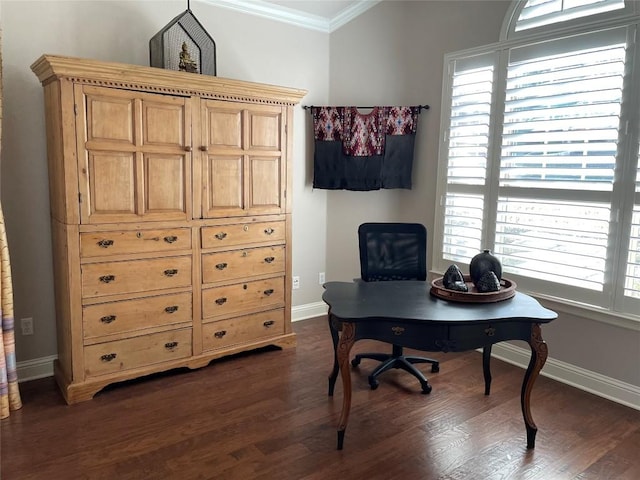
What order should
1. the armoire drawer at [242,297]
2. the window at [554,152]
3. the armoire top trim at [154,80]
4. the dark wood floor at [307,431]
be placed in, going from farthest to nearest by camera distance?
the armoire drawer at [242,297] < the window at [554,152] < the armoire top trim at [154,80] < the dark wood floor at [307,431]

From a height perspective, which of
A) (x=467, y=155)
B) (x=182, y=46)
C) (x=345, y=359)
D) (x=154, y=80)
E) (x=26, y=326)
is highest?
(x=182, y=46)

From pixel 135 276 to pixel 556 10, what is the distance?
330cm

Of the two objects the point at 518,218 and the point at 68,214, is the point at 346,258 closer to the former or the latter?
the point at 518,218

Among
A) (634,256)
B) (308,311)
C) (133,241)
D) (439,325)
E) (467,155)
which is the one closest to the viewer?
(439,325)

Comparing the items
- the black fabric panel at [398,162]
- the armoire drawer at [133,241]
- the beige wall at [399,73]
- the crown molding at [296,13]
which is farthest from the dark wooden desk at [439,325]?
the crown molding at [296,13]

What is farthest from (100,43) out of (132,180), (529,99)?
(529,99)

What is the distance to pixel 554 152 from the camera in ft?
10.6

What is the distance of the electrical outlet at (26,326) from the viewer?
3.19m

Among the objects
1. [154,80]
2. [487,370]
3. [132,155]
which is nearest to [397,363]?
[487,370]

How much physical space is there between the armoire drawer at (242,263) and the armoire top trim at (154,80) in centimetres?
110

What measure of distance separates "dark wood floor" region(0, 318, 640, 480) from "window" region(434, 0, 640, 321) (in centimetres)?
88

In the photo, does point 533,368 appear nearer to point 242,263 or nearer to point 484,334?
point 484,334

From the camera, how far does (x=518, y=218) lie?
11.5 feet

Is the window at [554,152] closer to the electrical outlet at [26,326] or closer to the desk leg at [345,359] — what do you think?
the desk leg at [345,359]
